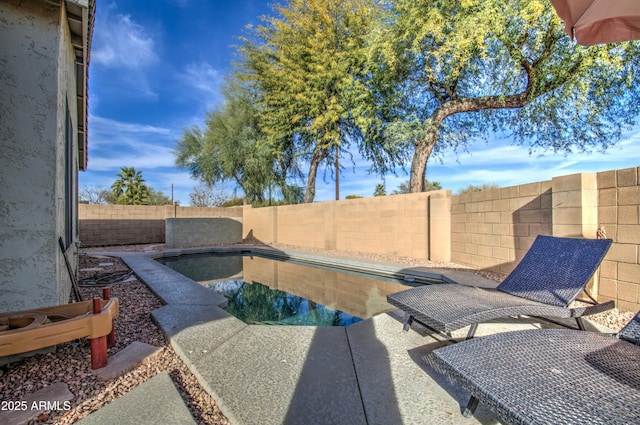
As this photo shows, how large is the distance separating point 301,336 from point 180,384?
0.93m

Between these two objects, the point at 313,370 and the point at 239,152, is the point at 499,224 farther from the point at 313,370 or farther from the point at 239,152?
the point at 239,152

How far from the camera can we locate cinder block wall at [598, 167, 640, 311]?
9.66 ft

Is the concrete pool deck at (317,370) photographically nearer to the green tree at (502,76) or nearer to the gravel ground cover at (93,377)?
the gravel ground cover at (93,377)

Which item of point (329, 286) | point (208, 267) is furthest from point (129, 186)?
point (329, 286)

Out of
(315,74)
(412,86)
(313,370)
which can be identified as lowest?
(313,370)

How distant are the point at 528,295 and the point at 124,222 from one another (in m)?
13.0

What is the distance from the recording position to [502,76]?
7672 mm

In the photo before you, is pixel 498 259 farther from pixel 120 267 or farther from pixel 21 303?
pixel 120 267

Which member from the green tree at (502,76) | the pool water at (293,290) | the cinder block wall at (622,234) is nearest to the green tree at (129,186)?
the pool water at (293,290)

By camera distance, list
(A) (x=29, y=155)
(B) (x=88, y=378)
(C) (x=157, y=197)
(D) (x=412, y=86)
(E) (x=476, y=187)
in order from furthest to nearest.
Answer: (C) (x=157, y=197) < (E) (x=476, y=187) < (D) (x=412, y=86) < (A) (x=29, y=155) < (B) (x=88, y=378)

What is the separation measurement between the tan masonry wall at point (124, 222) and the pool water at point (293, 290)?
15.4ft

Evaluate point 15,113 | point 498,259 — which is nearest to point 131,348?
point 15,113

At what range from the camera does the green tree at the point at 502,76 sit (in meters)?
6.63

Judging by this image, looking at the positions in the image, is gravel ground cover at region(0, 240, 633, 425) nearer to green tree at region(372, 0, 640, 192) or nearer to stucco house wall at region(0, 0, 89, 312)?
stucco house wall at region(0, 0, 89, 312)
